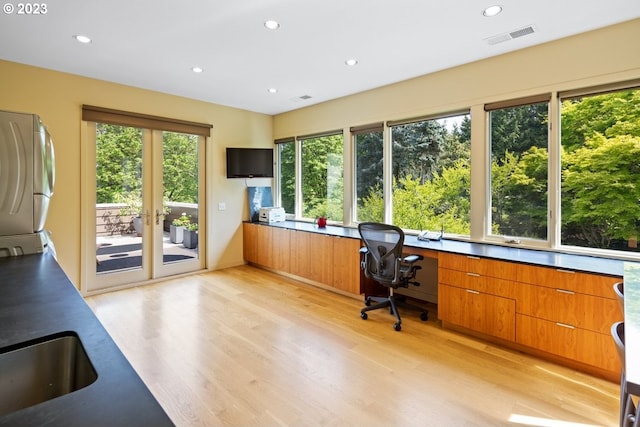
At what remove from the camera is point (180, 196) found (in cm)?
506

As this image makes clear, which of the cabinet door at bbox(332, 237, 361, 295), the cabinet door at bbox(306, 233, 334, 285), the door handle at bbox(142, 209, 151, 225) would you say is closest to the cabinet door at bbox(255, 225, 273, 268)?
the cabinet door at bbox(306, 233, 334, 285)

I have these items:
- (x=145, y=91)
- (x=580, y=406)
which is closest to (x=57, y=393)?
(x=580, y=406)

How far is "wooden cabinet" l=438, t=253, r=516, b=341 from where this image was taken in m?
2.87

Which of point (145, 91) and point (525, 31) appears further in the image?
point (145, 91)

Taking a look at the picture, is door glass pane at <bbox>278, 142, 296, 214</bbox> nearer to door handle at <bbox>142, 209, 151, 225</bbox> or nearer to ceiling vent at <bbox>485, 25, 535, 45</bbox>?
door handle at <bbox>142, 209, 151, 225</bbox>

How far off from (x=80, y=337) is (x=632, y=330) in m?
1.92

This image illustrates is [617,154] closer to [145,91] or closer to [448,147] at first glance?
[448,147]

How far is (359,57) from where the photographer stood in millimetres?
3516

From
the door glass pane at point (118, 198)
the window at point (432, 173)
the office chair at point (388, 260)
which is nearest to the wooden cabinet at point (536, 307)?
the office chair at point (388, 260)

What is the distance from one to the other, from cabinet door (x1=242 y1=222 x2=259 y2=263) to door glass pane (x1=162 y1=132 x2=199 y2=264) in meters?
0.84

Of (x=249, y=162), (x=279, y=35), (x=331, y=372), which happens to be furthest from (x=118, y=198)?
(x=331, y=372)

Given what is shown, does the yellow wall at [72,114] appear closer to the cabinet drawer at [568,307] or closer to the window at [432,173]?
the window at [432,173]

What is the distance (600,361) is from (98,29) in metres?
4.88

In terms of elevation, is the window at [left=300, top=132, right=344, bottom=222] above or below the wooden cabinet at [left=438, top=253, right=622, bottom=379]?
above
